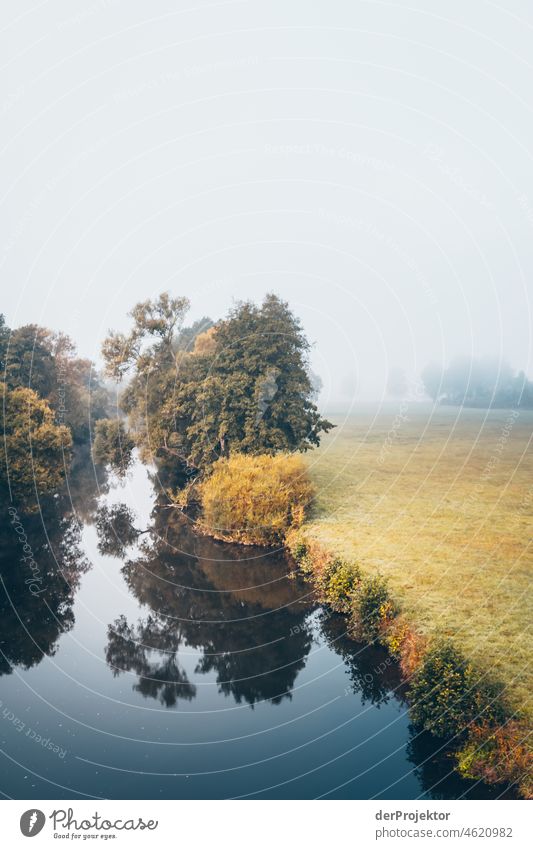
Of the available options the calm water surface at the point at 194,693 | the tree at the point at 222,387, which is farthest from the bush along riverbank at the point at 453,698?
the tree at the point at 222,387

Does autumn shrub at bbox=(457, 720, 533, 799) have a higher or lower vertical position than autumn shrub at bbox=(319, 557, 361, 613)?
lower

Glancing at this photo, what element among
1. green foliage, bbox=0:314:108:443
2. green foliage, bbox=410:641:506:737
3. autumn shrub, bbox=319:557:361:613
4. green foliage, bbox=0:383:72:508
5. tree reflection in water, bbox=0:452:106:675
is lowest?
green foliage, bbox=410:641:506:737

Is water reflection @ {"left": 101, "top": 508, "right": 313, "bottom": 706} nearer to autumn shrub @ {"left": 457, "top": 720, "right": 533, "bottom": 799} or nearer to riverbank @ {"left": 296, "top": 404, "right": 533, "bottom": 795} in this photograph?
riverbank @ {"left": 296, "top": 404, "right": 533, "bottom": 795}

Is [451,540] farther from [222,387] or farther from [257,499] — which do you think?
[222,387]

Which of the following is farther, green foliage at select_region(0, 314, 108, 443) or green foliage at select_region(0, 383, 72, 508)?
green foliage at select_region(0, 314, 108, 443)

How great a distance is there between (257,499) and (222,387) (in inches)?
411

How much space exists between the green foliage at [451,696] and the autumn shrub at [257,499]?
723 inches

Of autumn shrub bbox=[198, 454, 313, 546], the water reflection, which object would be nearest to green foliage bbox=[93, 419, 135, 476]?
the water reflection

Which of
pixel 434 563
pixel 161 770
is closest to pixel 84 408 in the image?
pixel 434 563

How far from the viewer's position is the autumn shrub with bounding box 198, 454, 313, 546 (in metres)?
36.4

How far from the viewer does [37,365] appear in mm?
60281

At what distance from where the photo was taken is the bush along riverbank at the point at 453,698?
1555 centimetres

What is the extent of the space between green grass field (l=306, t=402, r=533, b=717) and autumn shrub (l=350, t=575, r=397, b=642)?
2.87 feet
